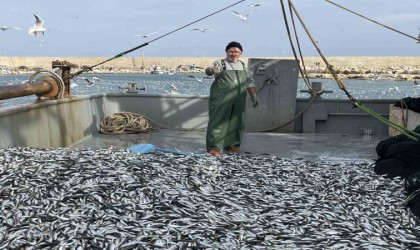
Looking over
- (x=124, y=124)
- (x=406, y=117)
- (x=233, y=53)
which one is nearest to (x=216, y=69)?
(x=233, y=53)

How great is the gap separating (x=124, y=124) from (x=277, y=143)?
3899 mm

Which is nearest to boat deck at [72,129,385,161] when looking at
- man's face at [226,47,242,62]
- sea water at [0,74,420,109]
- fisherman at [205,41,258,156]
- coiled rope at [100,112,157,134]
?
coiled rope at [100,112,157,134]

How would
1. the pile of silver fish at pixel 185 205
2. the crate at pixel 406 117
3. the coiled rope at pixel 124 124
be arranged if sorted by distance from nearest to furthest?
1. the pile of silver fish at pixel 185 205
2. the crate at pixel 406 117
3. the coiled rope at pixel 124 124

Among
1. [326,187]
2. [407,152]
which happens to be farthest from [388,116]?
[326,187]

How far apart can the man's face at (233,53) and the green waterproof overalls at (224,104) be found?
0.75ft

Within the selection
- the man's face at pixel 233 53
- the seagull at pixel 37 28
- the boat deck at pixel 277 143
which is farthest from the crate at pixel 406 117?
the seagull at pixel 37 28

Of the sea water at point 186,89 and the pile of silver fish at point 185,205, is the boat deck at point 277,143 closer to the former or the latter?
the sea water at point 186,89

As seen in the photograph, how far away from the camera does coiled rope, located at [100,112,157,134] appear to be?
12375mm

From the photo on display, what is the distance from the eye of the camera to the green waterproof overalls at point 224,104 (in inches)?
355

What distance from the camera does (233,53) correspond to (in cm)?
917

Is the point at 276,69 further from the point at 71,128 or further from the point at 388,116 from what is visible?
the point at 71,128

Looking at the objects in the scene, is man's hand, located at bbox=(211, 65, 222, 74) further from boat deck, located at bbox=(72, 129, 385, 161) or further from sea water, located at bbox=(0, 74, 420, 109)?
sea water, located at bbox=(0, 74, 420, 109)

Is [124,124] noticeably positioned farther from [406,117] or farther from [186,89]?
[186,89]

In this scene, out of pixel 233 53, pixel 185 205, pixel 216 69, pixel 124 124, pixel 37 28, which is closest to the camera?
pixel 185 205
